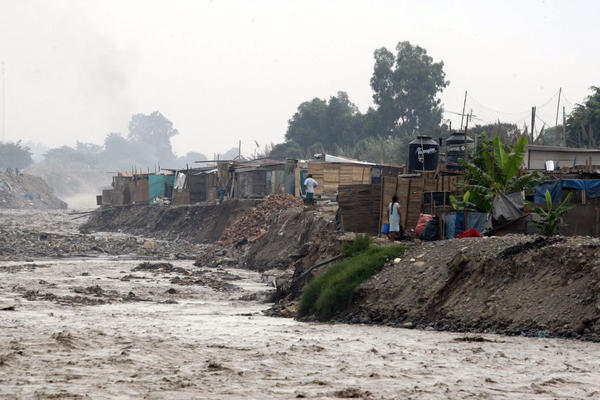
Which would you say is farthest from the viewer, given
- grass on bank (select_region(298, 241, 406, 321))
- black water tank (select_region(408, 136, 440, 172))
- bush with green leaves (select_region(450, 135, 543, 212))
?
black water tank (select_region(408, 136, 440, 172))

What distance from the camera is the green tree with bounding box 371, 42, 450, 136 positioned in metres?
58.5

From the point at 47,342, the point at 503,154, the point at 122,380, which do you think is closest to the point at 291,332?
the point at 47,342

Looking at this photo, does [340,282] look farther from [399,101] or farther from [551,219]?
[399,101]

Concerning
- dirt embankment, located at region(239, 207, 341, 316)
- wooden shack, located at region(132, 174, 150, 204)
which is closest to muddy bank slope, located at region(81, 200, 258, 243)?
wooden shack, located at region(132, 174, 150, 204)

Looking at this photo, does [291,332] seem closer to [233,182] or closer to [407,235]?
[407,235]

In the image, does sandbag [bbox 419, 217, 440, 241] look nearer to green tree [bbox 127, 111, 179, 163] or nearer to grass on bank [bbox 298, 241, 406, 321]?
grass on bank [bbox 298, 241, 406, 321]

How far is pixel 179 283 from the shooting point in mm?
18250

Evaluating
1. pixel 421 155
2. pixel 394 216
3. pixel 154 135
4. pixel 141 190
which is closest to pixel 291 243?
pixel 421 155

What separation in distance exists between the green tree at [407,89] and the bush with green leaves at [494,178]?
42.8 m

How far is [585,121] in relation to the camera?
35.2 meters

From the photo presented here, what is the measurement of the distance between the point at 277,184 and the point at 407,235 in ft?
59.2

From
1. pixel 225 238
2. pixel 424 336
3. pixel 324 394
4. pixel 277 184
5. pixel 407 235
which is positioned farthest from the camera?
pixel 277 184

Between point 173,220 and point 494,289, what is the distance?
29.6 meters

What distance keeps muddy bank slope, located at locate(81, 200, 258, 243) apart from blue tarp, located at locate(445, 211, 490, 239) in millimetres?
17145
